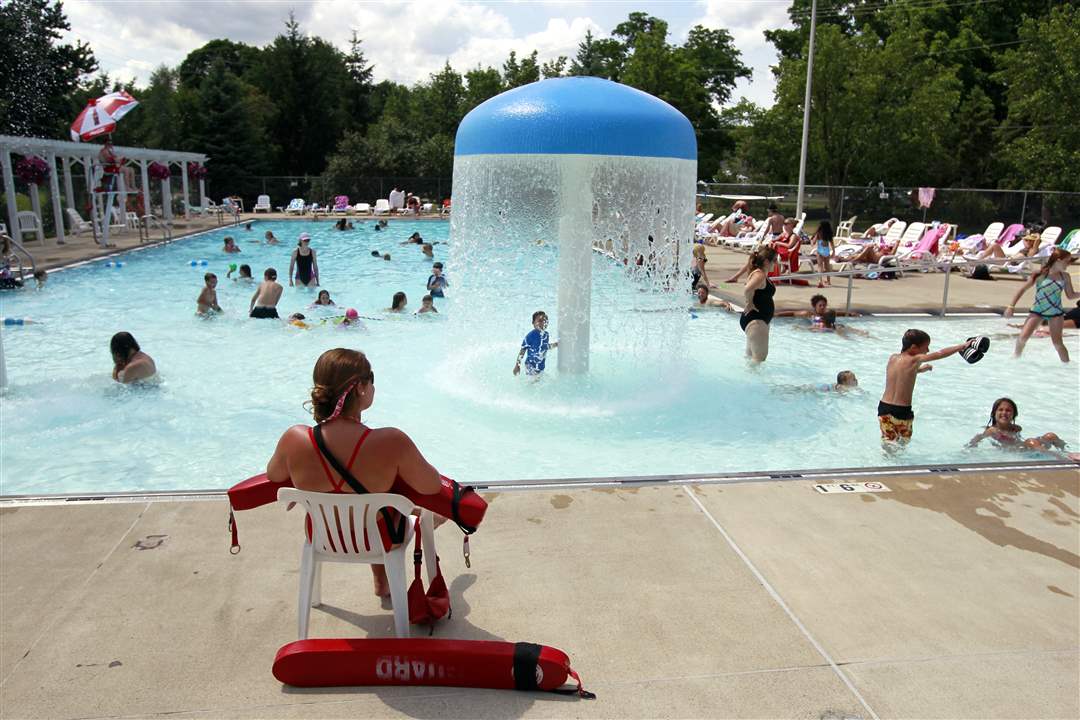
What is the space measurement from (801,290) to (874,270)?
5735 millimetres

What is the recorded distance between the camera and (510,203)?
8.69m

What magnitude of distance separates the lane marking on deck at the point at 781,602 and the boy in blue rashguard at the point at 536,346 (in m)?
3.27

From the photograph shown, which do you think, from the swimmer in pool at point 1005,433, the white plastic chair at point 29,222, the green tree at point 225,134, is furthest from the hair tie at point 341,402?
the green tree at point 225,134

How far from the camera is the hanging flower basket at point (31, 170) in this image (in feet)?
68.0

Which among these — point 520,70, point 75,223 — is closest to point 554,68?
point 520,70

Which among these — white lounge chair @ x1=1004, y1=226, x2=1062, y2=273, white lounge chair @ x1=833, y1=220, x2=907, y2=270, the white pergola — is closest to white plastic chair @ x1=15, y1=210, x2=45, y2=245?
the white pergola

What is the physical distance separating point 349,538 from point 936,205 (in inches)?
1277

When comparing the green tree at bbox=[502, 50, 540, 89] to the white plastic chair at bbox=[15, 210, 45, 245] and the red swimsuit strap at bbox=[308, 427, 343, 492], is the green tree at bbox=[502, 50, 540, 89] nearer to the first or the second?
the white plastic chair at bbox=[15, 210, 45, 245]

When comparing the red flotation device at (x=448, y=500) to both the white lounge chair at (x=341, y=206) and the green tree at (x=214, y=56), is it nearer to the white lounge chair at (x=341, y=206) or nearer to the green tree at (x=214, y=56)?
the white lounge chair at (x=341, y=206)

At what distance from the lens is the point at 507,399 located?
8672 millimetres

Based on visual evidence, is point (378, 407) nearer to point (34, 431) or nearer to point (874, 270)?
point (34, 431)

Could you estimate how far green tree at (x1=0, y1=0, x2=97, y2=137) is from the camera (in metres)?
37.1

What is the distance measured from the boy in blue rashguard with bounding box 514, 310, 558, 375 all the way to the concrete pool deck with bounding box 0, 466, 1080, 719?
322 centimetres

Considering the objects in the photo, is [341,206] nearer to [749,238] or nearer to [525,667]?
Result: [749,238]
